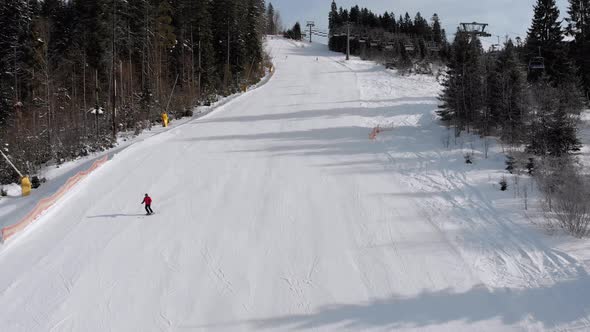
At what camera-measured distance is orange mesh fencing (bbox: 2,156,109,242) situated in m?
11.0

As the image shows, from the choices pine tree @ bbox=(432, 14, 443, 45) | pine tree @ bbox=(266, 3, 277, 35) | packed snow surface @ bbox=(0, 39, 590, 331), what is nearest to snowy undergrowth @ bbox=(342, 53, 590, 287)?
packed snow surface @ bbox=(0, 39, 590, 331)

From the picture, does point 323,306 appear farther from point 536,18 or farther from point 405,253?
point 536,18

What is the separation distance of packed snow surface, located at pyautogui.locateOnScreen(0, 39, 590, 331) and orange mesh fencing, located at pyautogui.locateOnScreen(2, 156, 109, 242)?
25 cm

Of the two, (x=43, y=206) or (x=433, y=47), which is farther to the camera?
(x=433, y=47)

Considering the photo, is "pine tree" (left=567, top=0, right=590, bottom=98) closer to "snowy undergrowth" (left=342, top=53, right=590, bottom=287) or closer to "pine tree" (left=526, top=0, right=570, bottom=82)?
"pine tree" (left=526, top=0, right=570, bottom=82)

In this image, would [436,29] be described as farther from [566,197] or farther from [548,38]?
[566,197]

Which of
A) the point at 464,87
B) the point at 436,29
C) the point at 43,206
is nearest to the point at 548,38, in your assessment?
the point at 464,87

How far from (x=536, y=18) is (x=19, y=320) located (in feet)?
132

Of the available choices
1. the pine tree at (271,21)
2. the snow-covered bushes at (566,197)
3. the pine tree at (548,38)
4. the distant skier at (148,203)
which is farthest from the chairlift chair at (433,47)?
the pine tree at (271,21)

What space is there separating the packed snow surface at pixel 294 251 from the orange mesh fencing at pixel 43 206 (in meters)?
0.25

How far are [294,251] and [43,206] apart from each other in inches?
308

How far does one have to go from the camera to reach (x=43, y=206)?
41.1 feet

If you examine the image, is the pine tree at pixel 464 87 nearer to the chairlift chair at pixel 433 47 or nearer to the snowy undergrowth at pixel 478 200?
the snowy undergrowth at pixel 478 200

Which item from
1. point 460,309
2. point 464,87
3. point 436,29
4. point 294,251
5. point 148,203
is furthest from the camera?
point 436,29
